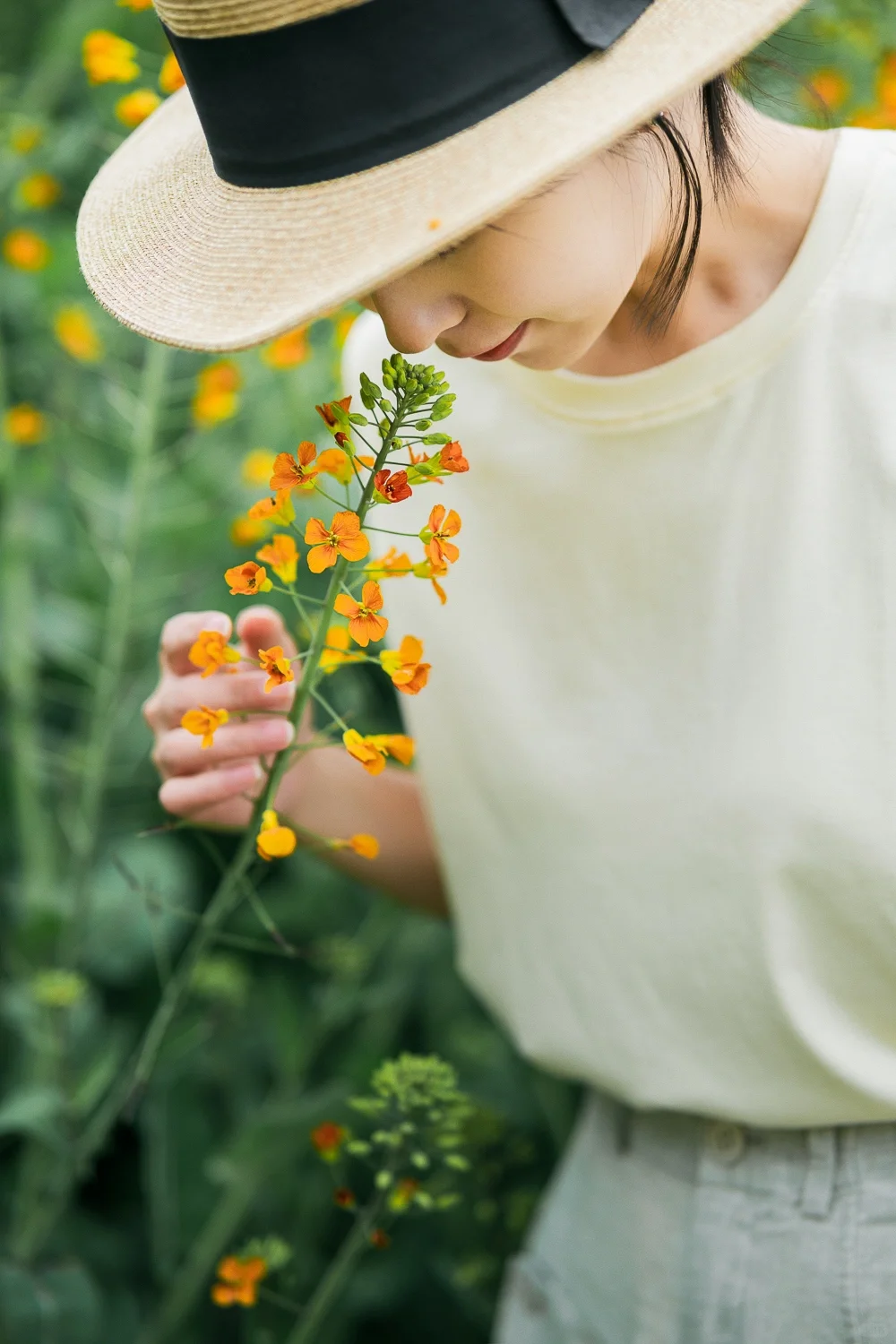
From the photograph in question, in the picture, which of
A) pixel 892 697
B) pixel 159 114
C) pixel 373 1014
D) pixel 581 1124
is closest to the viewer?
pixel 892 697

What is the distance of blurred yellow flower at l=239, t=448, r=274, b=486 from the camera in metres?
1.24

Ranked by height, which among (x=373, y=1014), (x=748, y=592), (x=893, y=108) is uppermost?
(x=893, y=108)

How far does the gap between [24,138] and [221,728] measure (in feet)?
2.93

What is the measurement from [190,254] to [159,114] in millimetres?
311

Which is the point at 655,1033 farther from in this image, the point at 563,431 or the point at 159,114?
the point at 159,114

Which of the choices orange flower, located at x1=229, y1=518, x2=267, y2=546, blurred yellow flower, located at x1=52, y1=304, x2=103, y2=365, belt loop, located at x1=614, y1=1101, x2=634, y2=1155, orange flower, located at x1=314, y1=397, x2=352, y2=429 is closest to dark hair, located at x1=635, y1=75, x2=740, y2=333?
orange flower, located at x1=314, y1=397, x2=352, y2=429

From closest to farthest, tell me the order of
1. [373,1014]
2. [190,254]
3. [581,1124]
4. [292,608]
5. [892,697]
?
[190,254] → [892,697] → [581,1124] → [292,608] → [373,1014]

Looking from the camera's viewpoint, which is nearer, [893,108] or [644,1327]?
[644,1327]

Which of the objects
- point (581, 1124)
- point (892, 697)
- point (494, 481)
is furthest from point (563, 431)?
point (581, 1124)

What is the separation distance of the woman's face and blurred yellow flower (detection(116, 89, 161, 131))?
0.50m

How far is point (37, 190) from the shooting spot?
145 centimetres

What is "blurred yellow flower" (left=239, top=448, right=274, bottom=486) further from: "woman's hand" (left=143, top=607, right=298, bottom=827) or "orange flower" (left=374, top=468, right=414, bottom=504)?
"orange flower" (left=374, top=468, right=414, bottom=504)

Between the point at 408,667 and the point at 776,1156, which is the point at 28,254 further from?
the point at 776,1156

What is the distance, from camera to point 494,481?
37.1 inches
